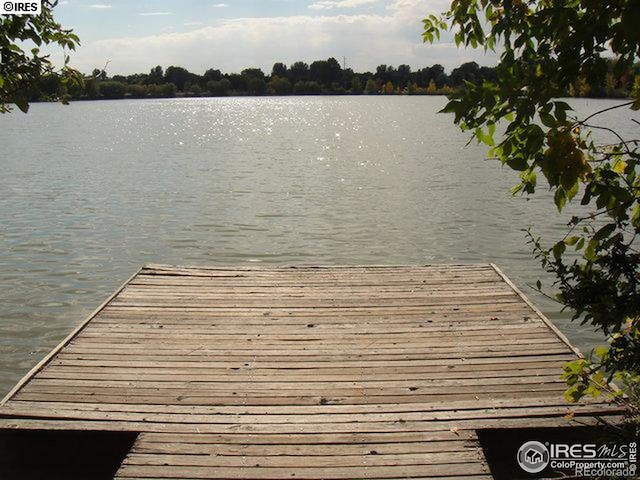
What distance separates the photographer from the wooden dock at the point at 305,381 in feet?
13.1

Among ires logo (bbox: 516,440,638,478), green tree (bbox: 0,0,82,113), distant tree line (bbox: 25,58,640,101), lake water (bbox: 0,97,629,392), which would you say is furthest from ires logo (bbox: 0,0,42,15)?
distant tree line (bbox: 25,58,640,101)

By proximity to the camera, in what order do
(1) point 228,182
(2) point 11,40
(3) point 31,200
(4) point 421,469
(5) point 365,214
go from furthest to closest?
(1) point 228,182 < (3) point 31,200 < (5) point 365,214 < (4) point 421,469 < (2) point 11,40

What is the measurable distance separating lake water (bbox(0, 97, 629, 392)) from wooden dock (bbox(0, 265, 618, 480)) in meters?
2.43

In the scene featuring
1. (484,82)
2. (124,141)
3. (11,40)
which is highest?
(11,40)

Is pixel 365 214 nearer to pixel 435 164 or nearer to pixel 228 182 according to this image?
pixel 228 182

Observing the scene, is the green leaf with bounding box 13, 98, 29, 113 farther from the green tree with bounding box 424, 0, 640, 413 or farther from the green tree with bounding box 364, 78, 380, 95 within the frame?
the green tree with bounding box 364, 78, 380, 95

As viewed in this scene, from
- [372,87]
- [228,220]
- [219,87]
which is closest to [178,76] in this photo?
[219,87]

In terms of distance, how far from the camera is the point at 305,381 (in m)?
5.02

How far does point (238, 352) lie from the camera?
562 centimetres

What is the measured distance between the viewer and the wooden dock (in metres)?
4.01

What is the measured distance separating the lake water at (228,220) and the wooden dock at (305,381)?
243cm

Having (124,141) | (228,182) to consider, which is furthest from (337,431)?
(124,141)

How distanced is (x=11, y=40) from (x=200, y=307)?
14.6 feet

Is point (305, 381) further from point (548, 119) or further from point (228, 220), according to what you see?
point (228, 220)
